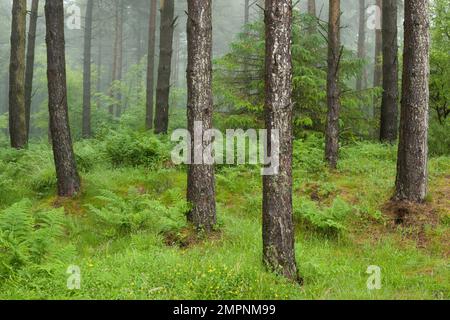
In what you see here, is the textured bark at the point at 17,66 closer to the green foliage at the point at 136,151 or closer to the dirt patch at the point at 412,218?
the green foliage at the point at 136,151

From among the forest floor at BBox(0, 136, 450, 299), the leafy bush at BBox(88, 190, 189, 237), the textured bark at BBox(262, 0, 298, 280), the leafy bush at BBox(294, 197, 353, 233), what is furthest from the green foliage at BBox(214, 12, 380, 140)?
the textured bark at BBox(262, 0, 298, 280)

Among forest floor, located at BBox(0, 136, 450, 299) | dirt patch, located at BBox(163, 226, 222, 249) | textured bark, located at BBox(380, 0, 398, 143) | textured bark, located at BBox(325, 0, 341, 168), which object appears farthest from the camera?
textured bark, located at BBox(380, 0, 398, 143)

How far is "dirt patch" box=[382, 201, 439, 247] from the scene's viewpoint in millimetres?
8289

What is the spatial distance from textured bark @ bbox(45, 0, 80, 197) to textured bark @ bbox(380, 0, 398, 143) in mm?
9584

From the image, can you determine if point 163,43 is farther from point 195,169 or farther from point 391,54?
point 195,169

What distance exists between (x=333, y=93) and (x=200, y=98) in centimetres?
459

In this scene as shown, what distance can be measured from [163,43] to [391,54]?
7.65 meters

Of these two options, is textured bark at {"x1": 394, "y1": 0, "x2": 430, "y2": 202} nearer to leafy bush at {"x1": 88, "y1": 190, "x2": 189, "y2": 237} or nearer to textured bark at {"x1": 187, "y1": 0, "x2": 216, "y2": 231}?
textured bark at {"x1": 187, "y1": 0, "x2": 216, "y2": 231}

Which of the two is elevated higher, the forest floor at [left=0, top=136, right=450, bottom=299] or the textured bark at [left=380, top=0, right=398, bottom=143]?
the textured bark at [left=380, top=0, right=398, bottom=143]

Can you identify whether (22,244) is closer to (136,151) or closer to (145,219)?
(145,219)

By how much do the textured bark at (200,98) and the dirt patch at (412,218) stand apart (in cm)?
349

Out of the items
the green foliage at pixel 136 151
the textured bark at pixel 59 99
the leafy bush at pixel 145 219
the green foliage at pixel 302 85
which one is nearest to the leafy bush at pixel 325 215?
the leafy bush at pixel 145 219

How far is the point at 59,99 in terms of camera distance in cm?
1024
